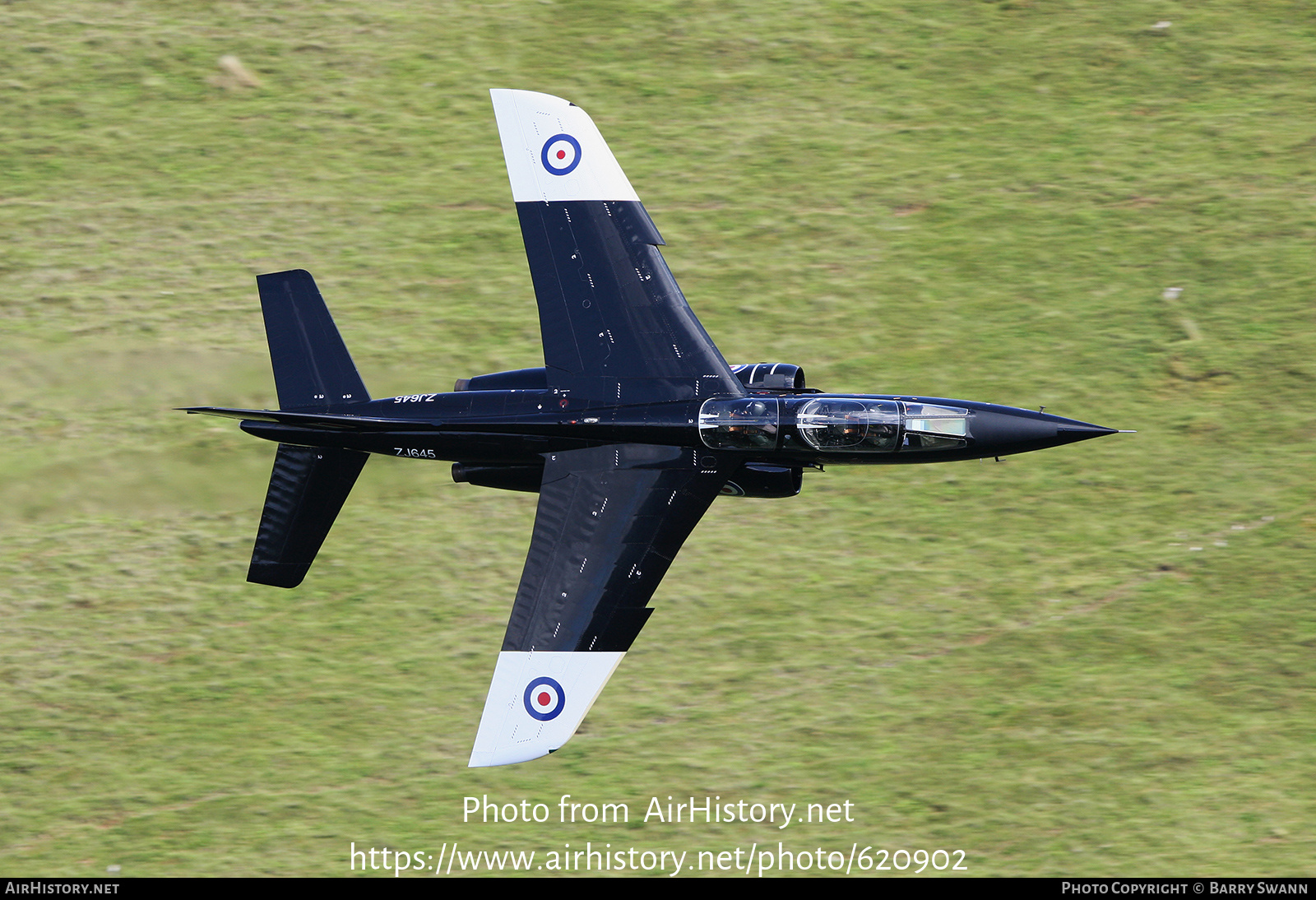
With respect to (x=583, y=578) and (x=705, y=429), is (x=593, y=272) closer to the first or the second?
(x=705, y=429)

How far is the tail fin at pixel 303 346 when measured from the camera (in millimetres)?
21859

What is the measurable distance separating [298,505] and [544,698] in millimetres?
5489

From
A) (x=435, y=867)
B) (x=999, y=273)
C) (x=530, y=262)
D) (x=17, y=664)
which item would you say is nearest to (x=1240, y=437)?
(x=999, y=273)

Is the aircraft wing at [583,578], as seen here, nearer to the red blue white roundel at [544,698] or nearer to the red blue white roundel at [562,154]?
the red blue white roundel at [544,698]

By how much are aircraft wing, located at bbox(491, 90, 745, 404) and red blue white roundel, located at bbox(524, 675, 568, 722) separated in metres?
4.79

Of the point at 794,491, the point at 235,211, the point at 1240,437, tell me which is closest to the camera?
the point at 794,491

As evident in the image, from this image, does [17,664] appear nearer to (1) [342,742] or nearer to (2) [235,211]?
(1) [342,742]

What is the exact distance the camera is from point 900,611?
2378 centimetres

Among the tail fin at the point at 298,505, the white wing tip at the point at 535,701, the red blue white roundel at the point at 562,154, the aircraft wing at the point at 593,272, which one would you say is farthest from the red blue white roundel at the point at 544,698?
the red blue white roundel at the point at 562,154

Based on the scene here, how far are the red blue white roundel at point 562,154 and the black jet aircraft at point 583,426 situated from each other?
0.03 meters

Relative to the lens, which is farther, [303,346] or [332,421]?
[303,346]

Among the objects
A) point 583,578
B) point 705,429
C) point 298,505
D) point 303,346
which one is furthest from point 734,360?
point 298,505

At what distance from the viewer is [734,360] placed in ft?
83.5

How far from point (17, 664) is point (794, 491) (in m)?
14.5
